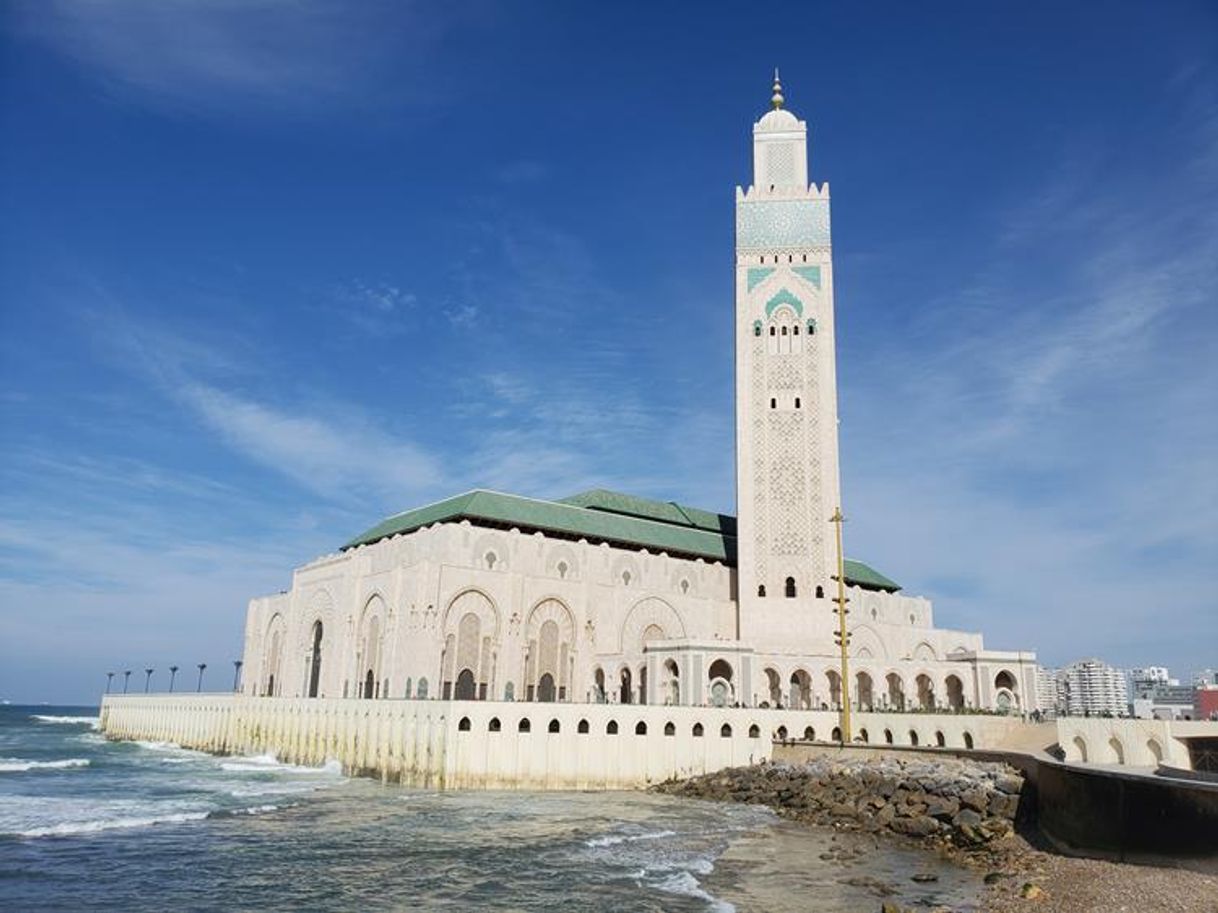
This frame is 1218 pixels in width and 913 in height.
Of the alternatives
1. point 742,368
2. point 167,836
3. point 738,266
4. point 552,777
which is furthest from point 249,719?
point 738,266

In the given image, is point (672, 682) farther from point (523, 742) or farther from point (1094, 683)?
point (1094, 683)

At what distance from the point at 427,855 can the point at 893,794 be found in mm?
14967

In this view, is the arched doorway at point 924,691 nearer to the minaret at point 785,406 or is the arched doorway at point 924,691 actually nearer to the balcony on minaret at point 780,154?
the minaret at point 785,406

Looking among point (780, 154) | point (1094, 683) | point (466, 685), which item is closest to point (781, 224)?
point (780, 154)

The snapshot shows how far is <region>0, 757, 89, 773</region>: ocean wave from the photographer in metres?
45.4

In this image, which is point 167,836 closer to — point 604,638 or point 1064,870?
point 1064,870

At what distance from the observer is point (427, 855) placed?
73.2ft

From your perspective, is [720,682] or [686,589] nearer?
[720,682]

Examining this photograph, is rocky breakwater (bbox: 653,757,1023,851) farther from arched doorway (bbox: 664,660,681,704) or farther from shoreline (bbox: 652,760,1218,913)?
arched doorway (bbox: 664,660,681,704)

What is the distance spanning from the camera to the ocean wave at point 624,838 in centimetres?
2436

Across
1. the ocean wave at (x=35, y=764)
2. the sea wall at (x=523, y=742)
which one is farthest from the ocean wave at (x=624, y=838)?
the ocean wave at (x=35, y=764)

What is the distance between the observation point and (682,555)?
60.9 meters

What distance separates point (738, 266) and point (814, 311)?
223 inches

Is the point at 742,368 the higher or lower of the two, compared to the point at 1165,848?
higher
